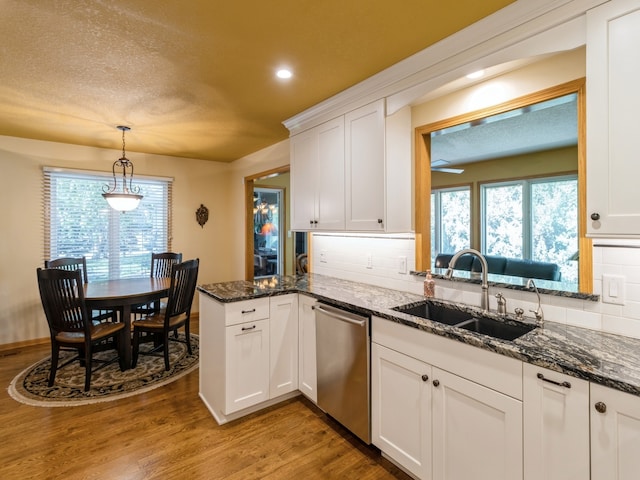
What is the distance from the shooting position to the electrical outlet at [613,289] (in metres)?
1.52

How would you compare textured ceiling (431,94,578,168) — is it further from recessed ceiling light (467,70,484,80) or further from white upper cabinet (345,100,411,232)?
recessed ceiling light (467,70,484,80)

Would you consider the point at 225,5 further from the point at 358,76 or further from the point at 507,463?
the point at 507,463

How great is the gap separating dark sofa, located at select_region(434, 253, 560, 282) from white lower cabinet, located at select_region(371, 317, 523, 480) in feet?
7.88

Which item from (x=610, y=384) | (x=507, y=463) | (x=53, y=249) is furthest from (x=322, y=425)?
(x=53, y=249)

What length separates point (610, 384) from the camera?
3.58ft

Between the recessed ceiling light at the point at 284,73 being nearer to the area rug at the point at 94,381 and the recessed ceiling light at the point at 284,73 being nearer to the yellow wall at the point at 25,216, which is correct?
the area rug at the point at 94,381

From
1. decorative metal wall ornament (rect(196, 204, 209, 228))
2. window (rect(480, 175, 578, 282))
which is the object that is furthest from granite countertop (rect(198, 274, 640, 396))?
window (rect(480, 175, 578, 282))

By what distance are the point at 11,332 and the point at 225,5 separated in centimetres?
448

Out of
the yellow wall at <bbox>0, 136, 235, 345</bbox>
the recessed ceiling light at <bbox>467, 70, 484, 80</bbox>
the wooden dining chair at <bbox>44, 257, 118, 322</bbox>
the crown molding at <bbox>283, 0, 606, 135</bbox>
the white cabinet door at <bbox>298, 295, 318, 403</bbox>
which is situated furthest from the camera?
the yellow wall at <bbox>0, 136, 235, 345</bbox>

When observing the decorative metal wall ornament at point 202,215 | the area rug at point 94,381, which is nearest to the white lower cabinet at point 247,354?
the area rug at point 94,381

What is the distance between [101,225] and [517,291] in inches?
188

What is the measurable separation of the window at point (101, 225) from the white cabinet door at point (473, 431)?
4377 mm

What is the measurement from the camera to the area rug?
2691 millimetres

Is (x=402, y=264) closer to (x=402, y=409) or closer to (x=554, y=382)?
(x=402, y=409)
